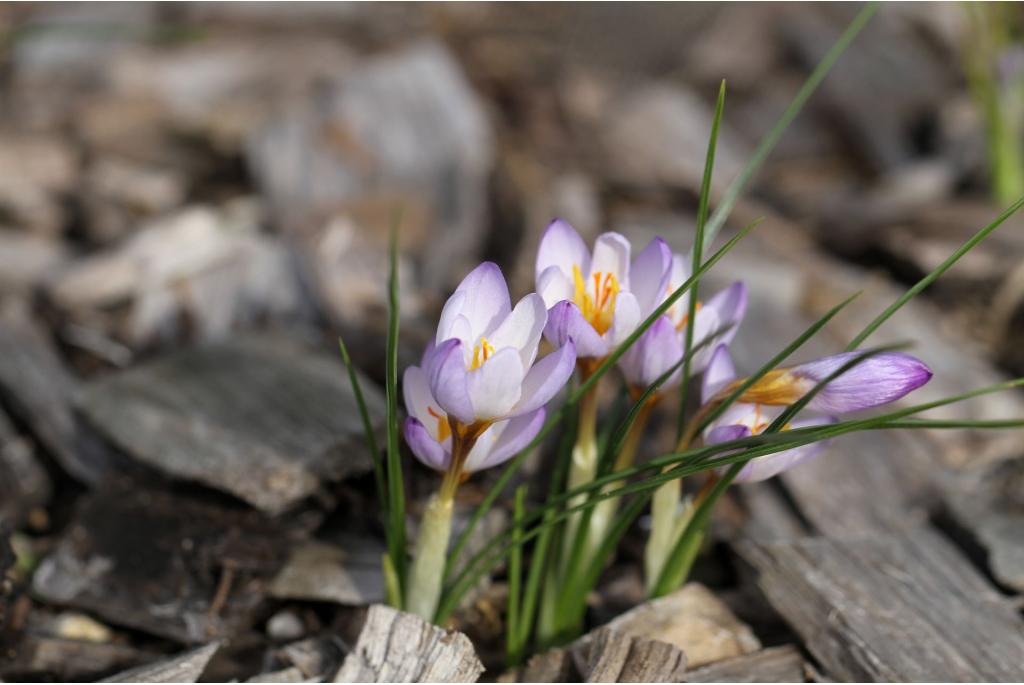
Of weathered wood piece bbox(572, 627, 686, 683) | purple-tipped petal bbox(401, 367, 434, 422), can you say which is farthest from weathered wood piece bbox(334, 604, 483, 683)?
purple-tipped petal bbox(401, 367, 434, 422)

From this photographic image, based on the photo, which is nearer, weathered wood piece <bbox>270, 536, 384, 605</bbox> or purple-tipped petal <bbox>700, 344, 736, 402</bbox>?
purple-tipped petal <bbox>700, 344, 736, 402</bbox>

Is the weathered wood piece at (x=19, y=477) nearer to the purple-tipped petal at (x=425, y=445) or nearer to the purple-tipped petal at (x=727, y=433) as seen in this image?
the purple-tipped petal at (x=425, y=445)

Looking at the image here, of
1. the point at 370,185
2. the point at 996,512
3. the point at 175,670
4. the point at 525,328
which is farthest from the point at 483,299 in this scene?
the point at 370,185

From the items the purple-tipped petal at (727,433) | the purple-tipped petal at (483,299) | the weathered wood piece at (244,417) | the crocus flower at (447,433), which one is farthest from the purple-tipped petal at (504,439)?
the weathered wood piece at (244,417)

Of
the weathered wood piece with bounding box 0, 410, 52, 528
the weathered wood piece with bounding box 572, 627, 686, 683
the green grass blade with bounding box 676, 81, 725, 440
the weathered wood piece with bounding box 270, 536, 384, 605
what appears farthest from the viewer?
the weathered wood piece with bounding box 0, 410, 52, 528

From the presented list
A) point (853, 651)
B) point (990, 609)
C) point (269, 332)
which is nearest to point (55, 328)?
point (269, 332)

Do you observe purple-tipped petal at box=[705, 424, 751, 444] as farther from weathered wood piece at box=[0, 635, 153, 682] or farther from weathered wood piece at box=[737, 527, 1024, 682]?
weathered wood piece at box=[0, 635, 153, 682]
